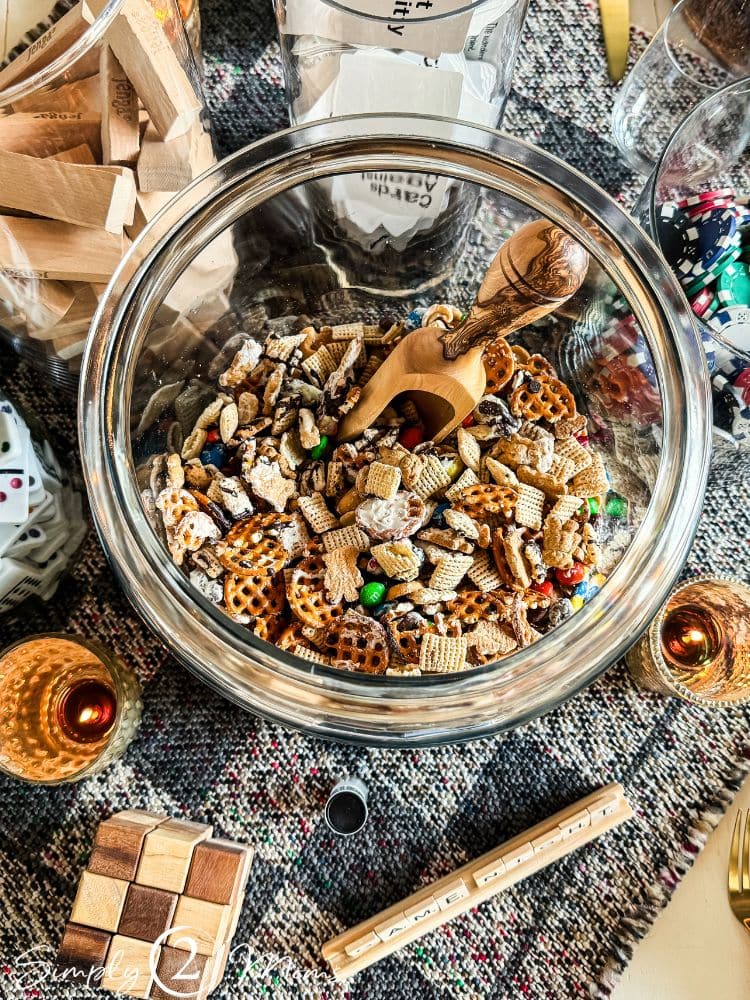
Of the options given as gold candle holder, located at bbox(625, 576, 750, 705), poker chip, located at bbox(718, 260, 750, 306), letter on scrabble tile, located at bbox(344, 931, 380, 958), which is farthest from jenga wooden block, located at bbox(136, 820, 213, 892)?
poker chip, located at bbox(718, 260, 750, 306)

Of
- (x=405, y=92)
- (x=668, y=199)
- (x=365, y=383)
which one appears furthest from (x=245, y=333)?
(x=668, y=199)

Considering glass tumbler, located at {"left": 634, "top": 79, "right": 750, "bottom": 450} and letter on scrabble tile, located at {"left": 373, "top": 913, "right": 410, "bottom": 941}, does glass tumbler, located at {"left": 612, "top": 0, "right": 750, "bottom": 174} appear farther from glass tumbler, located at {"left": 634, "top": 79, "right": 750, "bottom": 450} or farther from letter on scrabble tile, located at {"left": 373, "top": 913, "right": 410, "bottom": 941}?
letter on scrabble tile, located at {"left": 373, "top": 913, "right": 410, "bottom": 941}

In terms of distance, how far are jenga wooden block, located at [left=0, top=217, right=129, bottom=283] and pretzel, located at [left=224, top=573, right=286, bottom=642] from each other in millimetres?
243

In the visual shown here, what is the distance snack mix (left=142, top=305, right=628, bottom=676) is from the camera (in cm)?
59

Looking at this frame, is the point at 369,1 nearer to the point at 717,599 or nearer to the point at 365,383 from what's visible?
the point at 365,383

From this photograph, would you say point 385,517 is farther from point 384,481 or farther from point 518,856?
point 518,856

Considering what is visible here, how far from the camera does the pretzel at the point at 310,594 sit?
584 millimetres

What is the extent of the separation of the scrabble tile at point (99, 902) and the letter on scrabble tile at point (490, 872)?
0.28m

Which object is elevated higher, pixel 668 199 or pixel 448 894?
pixel 668 199

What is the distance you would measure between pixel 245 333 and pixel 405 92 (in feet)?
0.76

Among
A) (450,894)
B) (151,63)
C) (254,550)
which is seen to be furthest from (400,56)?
(450,894)

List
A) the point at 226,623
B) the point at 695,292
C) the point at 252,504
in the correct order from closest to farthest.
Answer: the point at 226,623 < the point at 252,504 < the point at 695,292

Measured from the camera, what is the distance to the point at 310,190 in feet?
2.07

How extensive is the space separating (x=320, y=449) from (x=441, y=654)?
18cm
